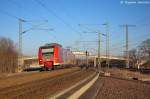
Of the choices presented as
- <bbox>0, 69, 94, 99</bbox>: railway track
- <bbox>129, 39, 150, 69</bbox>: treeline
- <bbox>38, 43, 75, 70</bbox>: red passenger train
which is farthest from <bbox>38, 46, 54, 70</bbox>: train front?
<bbox>129, 39, 150, 69</bbox>: treeline

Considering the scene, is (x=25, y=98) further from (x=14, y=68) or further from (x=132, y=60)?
(x=132, y=60)

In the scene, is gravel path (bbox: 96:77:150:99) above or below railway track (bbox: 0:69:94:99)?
below

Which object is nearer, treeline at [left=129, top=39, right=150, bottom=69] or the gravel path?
the gravel path

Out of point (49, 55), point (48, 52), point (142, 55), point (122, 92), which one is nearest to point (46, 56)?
point (49, 55)

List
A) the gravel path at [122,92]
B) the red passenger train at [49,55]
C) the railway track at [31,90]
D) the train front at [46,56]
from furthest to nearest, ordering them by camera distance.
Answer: the train front at [46,56]
the red passenger train at [49,55]
the gravel path at [122,92]
the railway track at [31,90]

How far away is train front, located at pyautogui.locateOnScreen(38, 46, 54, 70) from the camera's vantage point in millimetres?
48125

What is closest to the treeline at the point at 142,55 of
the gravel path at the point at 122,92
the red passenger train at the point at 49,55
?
the red passenger train at the point at 49,55

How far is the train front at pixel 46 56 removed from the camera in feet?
158

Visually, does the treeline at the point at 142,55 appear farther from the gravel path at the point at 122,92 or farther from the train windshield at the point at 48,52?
the gravel path at the point at 122,92

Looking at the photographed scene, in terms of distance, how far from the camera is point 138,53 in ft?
422

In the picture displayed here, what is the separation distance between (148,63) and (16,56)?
216 feet

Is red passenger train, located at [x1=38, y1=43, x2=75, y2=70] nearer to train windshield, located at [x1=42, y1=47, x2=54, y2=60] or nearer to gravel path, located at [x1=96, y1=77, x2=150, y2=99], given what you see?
train windshield, located at [x1=42, y1=47, x2=54, y2=60]

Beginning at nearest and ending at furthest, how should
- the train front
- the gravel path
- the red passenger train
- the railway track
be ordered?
the railway track → the gravel path → the red passenger train → the train front

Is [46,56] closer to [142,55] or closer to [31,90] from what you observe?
[31,90]
